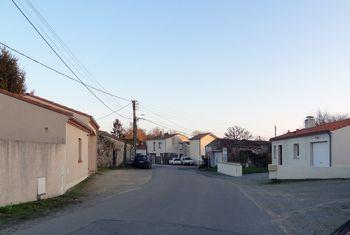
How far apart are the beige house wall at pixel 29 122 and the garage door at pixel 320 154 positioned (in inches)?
694

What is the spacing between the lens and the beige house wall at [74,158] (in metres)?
23.9

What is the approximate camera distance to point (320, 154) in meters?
34.3

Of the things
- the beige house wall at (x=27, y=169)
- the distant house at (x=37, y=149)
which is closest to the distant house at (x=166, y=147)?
the distant house at (x=37, y=149)

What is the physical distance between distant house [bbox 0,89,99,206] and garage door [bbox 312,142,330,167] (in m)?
15.2

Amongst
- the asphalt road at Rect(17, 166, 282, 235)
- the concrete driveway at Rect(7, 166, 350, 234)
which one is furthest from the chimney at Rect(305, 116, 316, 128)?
the asphalt road at Rect(17, 166, 282, 235)

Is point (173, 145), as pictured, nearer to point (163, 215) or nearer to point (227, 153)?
point (227, 153)

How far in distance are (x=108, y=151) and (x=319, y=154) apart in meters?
24.7

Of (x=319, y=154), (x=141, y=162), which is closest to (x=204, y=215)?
(x=319, y=154)

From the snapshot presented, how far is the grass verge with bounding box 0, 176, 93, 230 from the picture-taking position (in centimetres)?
1292

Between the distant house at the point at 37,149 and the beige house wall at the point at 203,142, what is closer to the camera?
the distant house at the point at 37,149

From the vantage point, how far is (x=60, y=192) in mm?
20062

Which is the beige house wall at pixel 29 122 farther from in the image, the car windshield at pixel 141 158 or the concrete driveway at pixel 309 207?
the car windshield at pixel 141 158

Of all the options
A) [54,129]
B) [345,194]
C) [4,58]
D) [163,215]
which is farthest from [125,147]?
[163,215]

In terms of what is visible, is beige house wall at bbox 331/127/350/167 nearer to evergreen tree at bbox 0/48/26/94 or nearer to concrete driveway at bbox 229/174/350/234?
concrete driveway at bbox 229/174/350/234
